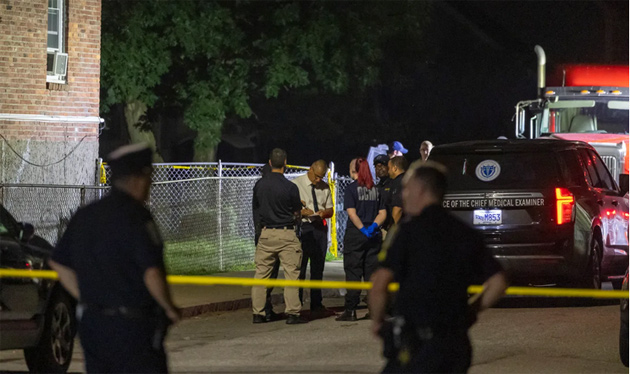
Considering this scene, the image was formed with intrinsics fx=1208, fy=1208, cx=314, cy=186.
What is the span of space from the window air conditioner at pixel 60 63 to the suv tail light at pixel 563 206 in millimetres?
9768

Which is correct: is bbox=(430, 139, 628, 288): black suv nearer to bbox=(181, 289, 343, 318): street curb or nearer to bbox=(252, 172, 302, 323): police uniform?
bbox=(252, 172, 302, 323): police uniform

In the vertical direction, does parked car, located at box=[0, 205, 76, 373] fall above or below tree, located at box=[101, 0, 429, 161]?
below

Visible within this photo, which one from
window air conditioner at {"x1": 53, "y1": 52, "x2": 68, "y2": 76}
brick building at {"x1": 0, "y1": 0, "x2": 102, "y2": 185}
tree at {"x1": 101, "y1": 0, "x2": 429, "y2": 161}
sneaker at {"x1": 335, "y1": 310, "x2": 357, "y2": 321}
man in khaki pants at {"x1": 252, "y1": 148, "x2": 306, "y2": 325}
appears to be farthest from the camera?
tree at {"x1": 101, "y1": 0, "x2": 429, "y2": 161}

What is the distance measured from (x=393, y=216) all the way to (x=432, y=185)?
7.77 meters

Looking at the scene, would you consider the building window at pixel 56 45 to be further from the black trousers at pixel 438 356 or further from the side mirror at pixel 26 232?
the black trousers at pixel 438 356

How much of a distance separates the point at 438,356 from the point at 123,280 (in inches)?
59.1

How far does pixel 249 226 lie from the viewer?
21219 millimetres

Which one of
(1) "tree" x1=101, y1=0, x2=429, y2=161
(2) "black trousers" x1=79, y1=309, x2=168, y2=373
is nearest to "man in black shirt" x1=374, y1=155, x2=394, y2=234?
(2) "black trousers" x1=79, y1=309, x2=168, y2=373

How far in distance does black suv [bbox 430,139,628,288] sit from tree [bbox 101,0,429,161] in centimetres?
1621

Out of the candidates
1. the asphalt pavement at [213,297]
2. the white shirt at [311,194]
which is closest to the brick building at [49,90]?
the asphalt pavement at [213,297]

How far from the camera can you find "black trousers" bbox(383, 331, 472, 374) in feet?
18.1

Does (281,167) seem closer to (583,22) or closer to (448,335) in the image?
(448,335)

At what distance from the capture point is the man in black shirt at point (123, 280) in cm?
556

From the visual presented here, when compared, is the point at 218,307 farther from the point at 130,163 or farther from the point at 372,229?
the point at 130,163
